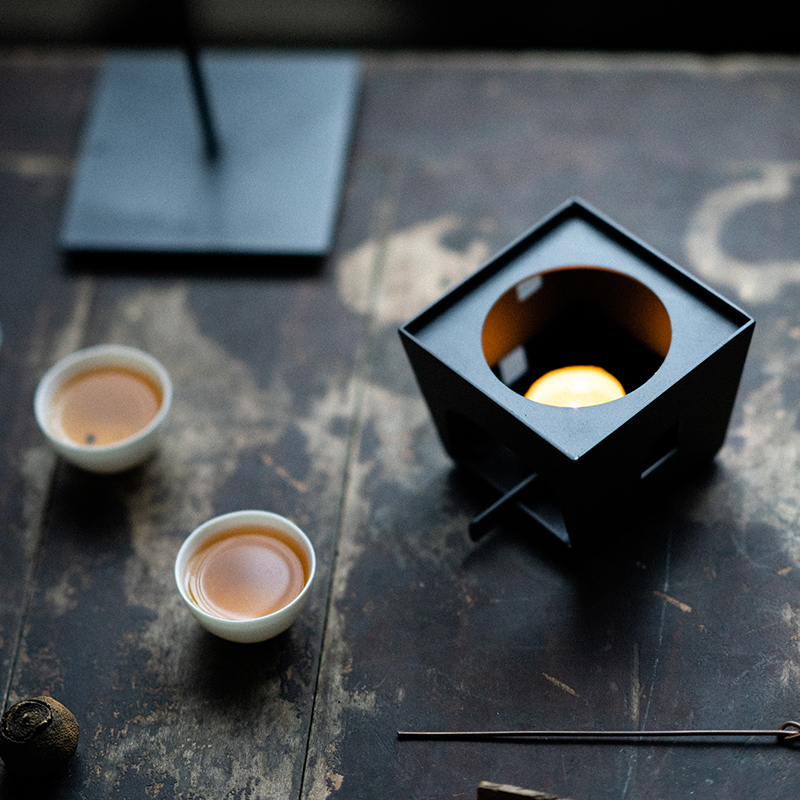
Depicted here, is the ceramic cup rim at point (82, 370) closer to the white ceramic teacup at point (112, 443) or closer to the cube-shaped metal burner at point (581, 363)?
the white ceramic teacup at point (112, 443)

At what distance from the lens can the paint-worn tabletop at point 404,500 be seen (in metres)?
1.22

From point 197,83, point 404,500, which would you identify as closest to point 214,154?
point 197,83

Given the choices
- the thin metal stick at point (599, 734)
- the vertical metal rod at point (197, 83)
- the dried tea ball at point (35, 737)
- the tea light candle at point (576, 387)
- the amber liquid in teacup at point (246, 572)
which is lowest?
the thin metal stick at point (599, 734)

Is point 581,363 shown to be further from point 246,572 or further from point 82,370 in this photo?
Result: point 82,370

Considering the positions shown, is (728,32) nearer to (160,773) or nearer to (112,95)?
(112,95)

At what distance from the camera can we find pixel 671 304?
1206 millimetres

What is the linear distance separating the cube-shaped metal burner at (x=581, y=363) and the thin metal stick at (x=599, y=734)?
24 centimetres

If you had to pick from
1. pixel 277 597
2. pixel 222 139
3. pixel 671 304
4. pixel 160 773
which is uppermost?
pixel 671 304

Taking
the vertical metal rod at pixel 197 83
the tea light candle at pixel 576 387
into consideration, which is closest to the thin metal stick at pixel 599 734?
the tea light candle at pixel 576 387

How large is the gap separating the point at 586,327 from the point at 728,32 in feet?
3.70

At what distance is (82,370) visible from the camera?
1.48 metres

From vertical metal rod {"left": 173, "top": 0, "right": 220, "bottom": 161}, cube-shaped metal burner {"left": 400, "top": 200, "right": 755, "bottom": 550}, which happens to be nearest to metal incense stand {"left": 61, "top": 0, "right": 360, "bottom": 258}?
vertical metal rod {"left": 173, "top": 0, "right": 220, "bottom": 161}

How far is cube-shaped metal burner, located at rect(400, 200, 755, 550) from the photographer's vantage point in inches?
45.1

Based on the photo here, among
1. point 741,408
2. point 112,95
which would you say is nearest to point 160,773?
point 741,408
